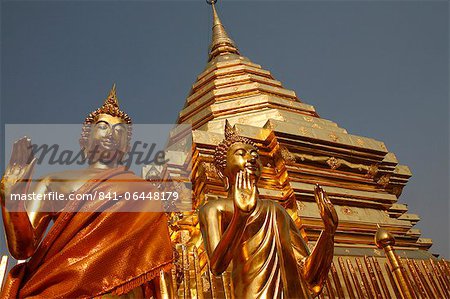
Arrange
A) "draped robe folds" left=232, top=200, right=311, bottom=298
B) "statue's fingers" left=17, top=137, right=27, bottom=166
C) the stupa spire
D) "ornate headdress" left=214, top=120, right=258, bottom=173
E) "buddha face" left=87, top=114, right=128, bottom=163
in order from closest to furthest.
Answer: "statue's fingers" left=17, top=137, right=27, bottom=166 → "draped robe folds" left=232, top=200, right=311, bottom=298 → "buddha face" left=87, top=114, right=128, bottom=163 → "ornate headdress" left=214, top=120, right=258, bottom=173 → the stupa spire

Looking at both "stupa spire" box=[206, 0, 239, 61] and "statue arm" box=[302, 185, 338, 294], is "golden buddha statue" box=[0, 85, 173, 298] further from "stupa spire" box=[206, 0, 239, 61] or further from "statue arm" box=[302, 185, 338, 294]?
"stupa spire" box=[206, 0, 239, 61]

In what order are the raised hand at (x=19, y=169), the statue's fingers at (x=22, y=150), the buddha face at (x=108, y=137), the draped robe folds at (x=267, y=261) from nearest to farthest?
the raised hand at (x=19, y=169)
the statue's fingers at (x=22, y=150)
the draped robe folds at (x=267, y=261)
the buddha face at (x=108, y=137)

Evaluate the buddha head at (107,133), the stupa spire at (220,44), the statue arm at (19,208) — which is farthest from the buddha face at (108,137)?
the stupa spire at (220,44)

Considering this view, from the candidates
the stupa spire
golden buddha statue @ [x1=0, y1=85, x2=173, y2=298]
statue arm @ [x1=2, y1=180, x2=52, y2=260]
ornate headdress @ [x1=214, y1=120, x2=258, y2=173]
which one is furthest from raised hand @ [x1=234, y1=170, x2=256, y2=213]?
the stupa spire

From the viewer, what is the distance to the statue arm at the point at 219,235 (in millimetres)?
3072

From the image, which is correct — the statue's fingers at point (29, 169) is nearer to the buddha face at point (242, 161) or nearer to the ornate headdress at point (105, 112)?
the ornate headdress at point (105, 112)

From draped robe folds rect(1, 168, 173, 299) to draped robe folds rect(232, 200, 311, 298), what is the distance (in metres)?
0.56

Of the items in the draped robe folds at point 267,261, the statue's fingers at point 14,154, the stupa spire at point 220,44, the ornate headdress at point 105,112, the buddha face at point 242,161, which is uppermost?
the stupa spire at point 220,44

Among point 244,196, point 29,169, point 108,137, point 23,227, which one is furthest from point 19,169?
point 244,196

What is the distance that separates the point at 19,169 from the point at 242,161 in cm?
166

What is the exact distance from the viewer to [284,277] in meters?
3.30

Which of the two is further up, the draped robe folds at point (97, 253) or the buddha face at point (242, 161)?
the buddha face at point (242, 161)

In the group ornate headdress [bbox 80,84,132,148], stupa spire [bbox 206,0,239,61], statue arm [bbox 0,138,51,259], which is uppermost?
stupa spire [bbox 206,0,239,61]

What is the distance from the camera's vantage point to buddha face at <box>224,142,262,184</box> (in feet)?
12.1
